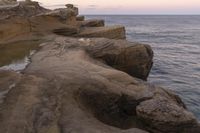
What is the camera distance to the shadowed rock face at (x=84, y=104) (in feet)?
27.3

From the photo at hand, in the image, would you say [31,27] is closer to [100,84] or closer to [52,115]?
[100,84]

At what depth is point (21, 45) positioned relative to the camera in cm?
1880

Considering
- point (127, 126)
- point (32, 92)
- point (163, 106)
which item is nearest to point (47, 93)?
point (32, 92)

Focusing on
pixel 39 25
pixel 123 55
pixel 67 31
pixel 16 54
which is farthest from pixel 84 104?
pixel 39 25

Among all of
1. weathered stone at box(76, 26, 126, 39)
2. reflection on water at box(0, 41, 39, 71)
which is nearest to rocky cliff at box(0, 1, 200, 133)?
reflection on water at box(0, 41, 39, 71)

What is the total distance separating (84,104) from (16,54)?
23.8ft

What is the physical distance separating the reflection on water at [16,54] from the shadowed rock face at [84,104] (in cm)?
94

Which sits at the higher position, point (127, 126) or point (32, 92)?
point (32, 92)

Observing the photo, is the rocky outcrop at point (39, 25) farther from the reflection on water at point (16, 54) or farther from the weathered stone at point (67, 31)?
the reflection on water at point (16, 54)

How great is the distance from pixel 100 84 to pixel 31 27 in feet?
41.3

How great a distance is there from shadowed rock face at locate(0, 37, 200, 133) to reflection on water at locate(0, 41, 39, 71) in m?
0.94

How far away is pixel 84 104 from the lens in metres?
9.84

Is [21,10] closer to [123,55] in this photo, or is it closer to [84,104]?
[123,55]

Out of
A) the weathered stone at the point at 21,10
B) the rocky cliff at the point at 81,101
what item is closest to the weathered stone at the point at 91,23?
the weathered stone at the point at 21,10
